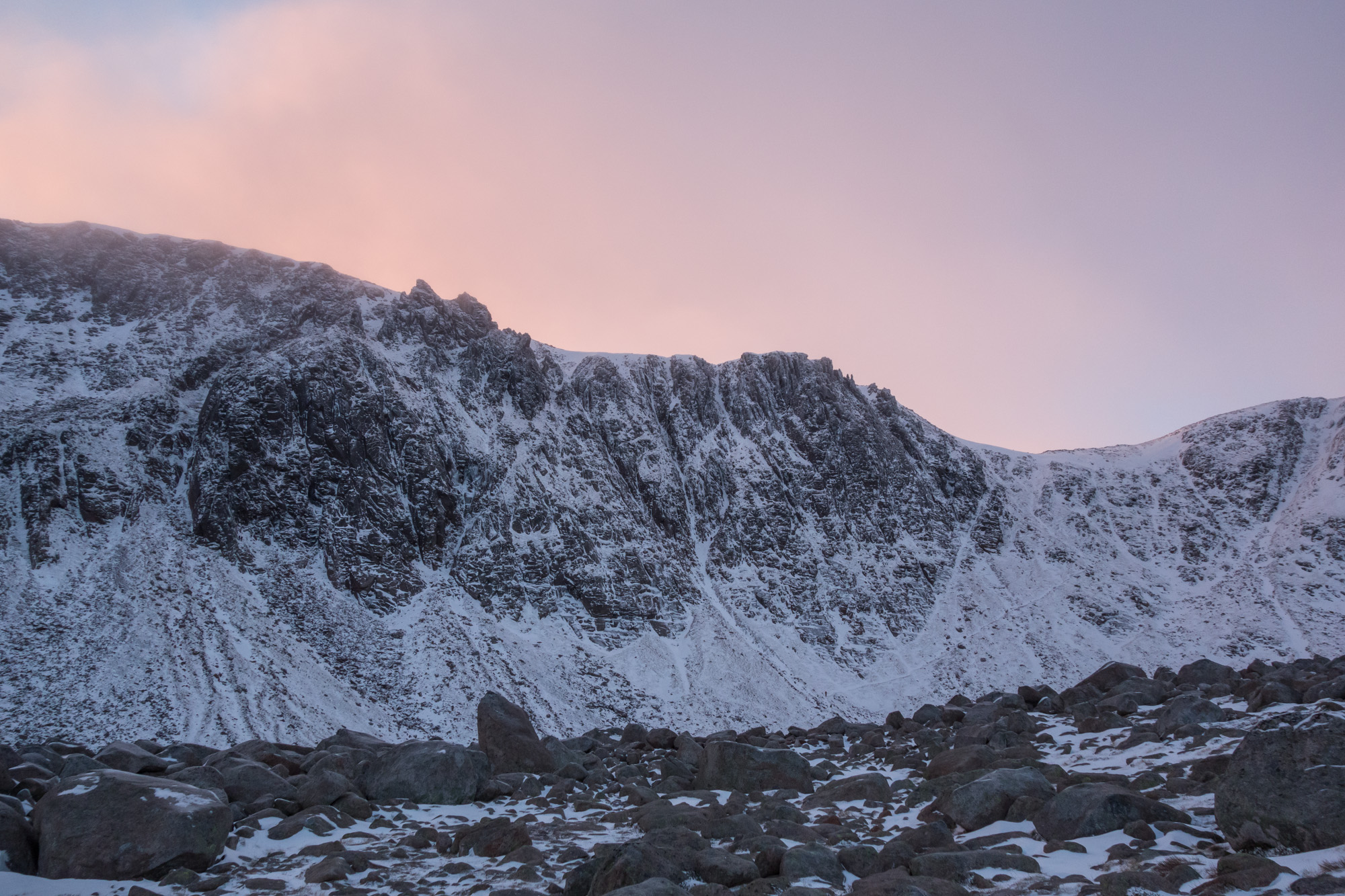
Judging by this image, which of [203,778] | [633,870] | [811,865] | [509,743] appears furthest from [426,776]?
[811,865]

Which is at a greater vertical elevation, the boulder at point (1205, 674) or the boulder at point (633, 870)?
the boulder at point (633, 870)

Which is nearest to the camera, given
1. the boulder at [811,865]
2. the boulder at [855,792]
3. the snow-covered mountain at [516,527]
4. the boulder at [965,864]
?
the boulder at [965,864]

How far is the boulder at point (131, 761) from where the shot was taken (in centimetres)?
1811

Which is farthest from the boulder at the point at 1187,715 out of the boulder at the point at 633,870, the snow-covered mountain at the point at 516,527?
the snow-covered mountain at the point at 516,527

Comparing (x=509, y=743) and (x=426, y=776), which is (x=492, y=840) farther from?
(x=509, y=743)

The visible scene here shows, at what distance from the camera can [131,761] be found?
718 inches

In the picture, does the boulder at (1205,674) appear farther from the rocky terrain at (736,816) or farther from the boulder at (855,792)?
the boulder at (855,792)

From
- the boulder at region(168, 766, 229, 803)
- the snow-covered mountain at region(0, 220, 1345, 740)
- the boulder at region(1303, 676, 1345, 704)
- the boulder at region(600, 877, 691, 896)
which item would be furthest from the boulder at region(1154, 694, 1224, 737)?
the snow-covered mountain at region(0, 220, 1345, 740)

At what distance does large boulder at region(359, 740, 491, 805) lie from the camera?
18406 millimetres

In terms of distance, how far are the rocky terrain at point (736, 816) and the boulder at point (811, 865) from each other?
32 mm

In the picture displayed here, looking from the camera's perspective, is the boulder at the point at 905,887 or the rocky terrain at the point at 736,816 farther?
the rocky terrain at the point at 736,816

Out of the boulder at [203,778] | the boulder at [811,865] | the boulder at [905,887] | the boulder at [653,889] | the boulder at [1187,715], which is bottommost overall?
the boulder at [1187,715]

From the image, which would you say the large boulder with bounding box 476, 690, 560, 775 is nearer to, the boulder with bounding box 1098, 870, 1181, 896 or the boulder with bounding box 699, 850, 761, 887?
the boulder with bounding box 699, 850, 761, 887

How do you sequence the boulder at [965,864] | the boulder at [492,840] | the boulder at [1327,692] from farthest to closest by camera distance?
1. the boulder at [1327,692]
2. the boulder at [492,840]
3. the boulder at [965,864]
